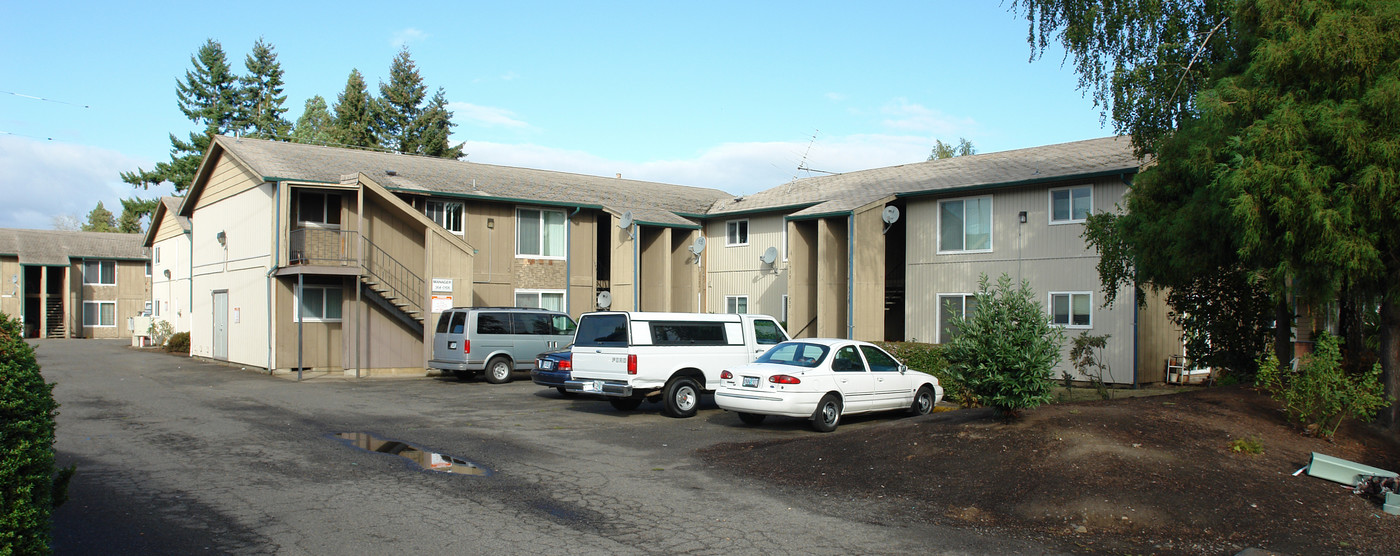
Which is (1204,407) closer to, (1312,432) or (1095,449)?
(1312,432)

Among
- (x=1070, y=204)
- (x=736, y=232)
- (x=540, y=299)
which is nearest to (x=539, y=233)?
(x=540, y=299)

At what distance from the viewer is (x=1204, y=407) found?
1120cm

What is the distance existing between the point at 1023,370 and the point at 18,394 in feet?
31.4

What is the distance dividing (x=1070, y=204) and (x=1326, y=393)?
37.0ft

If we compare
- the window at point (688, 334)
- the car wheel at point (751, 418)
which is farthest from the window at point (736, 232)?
the car wheel at point (751, 418)

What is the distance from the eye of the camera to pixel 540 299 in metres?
27.9

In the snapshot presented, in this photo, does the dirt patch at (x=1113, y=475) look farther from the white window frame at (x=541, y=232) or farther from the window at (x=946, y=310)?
the white window frame at (x=541, y=232)

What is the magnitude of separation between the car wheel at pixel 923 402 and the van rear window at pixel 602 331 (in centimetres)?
495

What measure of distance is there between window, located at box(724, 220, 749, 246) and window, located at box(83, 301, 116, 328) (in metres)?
41.2

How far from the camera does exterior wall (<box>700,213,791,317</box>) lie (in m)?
27.1

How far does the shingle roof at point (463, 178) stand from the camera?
25328 mm

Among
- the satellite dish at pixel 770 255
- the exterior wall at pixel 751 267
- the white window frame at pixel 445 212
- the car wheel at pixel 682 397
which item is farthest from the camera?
the exterior wall at pixel 751 267

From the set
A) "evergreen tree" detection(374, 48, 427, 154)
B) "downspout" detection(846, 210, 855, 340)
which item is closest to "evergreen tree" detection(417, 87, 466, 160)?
"evergreen tree" detection(374, 48, 427, 154)

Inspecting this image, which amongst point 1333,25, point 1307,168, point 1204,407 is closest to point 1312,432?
point 1204,407
